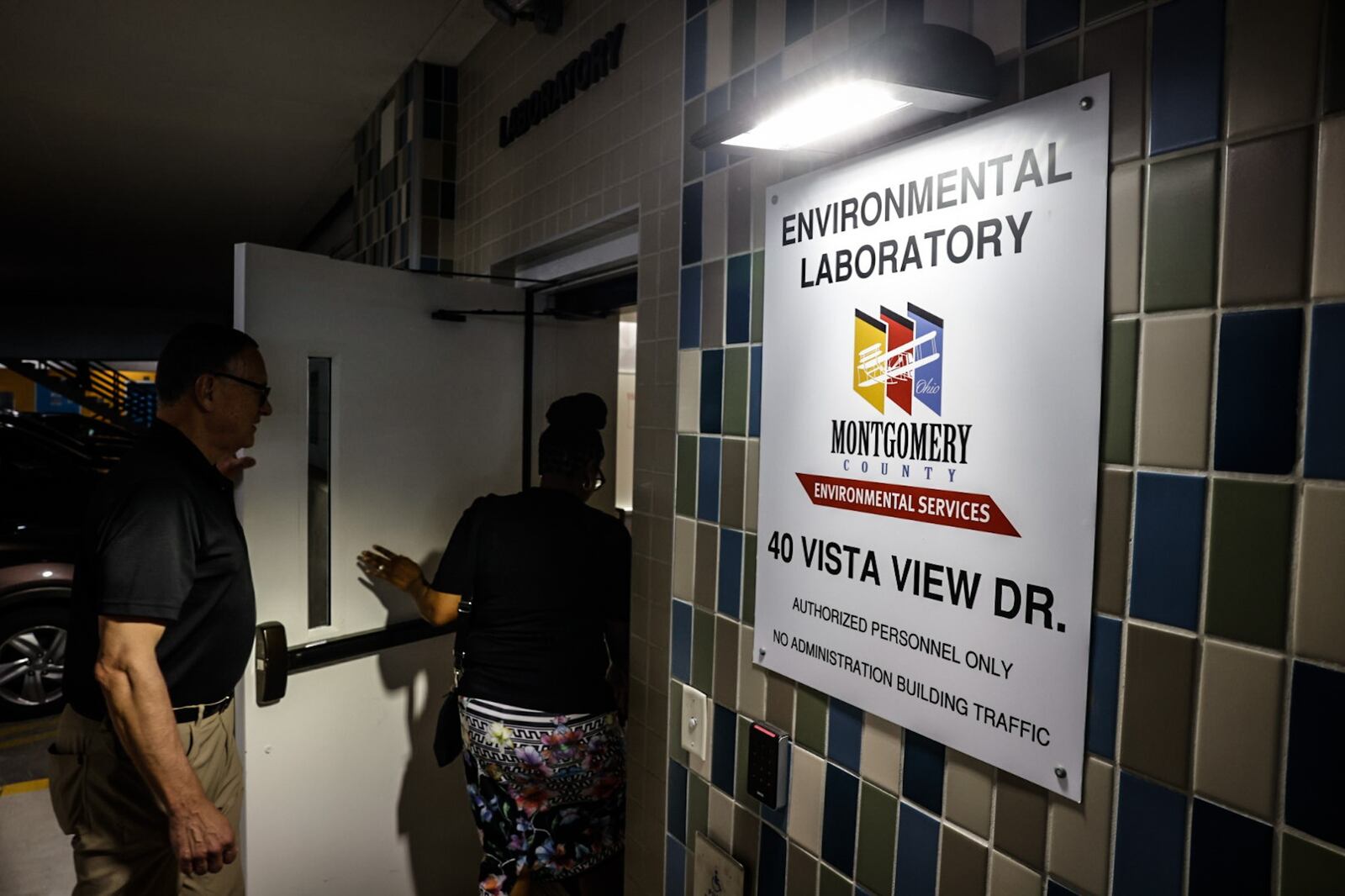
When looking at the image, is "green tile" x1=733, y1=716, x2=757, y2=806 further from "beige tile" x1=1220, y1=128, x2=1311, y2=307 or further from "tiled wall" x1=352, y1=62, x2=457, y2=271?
"tiled wall" x1=352, y1=62, x2=457, y2=271

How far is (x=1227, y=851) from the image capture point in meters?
0.74

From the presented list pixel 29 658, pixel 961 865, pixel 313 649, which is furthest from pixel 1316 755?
pixel 29 658

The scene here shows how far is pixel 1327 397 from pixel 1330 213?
15 cm

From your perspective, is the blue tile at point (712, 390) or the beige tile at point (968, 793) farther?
the blue tile at point (712, 390)

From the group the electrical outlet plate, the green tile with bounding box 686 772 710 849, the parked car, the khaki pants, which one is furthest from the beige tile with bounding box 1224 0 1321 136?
the parked car

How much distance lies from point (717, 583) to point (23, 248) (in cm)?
876

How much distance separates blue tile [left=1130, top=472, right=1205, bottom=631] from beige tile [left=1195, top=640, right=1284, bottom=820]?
47 mm

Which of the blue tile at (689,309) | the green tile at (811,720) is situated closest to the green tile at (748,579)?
the green tile at (811,720)

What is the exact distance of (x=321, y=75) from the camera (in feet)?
9.89

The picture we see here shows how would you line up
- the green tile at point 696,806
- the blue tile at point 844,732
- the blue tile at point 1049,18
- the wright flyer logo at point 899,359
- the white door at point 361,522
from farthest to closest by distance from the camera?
the white door at point 361,522
the green tile at point 696,806
the blue tile at point 844,732
the wright flyer logo at point 899,359
the blue tile at point 1049,18

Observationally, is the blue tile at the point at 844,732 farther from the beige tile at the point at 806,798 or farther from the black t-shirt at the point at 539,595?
the black t-shirt at the point at 539,595

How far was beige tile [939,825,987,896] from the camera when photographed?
971 mm

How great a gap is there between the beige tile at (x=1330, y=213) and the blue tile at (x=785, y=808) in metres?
0.91

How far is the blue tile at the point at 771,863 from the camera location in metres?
1.29
